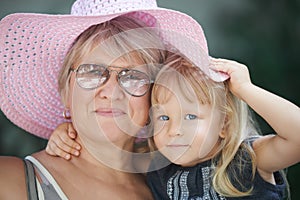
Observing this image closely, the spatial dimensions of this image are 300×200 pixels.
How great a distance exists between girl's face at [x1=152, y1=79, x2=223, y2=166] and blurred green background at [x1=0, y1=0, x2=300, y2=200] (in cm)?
126

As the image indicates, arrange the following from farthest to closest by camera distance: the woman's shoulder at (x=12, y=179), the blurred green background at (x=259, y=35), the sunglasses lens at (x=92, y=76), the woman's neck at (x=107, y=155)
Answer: the blurred green background at (x=259, y=35) < the woman's neck at (x=107, y=155) < the sunglasses lens at (x=92, y=76) < the woman's shoulder at (x=12, y=179)

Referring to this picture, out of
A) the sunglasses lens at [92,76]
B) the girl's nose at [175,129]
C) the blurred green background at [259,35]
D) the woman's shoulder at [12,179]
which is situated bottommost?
the blurred green background at [259,35]

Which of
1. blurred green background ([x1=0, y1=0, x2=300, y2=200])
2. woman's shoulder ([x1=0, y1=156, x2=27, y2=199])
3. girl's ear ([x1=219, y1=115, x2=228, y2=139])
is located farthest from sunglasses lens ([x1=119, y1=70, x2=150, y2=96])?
blurred green background ([x1=0, y1=0, x2=300, y2=200])

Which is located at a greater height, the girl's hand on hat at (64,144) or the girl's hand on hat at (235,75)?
the girl's hand on hat at (235,75)

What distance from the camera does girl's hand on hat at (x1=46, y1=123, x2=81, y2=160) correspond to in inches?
76.1

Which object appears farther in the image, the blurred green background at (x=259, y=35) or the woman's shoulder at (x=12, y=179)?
the blurred green background at (x=259, y=35)

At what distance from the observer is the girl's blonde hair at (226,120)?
186cm

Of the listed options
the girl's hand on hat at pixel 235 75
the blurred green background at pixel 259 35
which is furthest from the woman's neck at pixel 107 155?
the blurred green background at pixel 259 35

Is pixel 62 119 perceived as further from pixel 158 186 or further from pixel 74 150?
pixel 158 186

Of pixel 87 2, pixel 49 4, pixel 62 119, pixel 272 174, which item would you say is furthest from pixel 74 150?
pixel 49 4

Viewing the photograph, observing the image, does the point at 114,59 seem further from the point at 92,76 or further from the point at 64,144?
the point at 64,144

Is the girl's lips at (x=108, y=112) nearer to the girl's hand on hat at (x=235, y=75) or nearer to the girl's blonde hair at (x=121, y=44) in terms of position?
the girl's blonde hair at (x=121, y=44)

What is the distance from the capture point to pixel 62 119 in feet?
7.14

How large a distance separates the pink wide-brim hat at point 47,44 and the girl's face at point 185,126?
0.33ft
